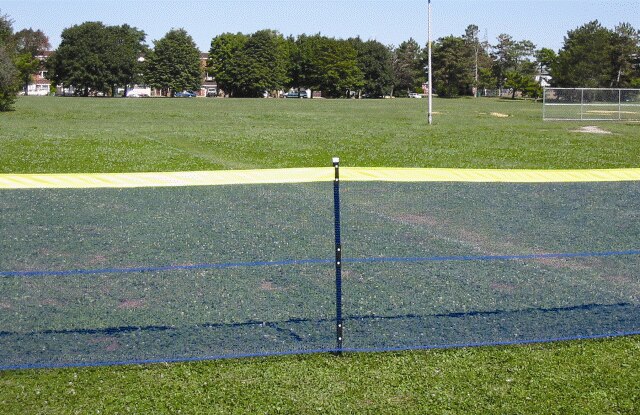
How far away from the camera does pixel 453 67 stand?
122 metres

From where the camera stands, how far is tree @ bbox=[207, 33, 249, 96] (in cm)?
12425

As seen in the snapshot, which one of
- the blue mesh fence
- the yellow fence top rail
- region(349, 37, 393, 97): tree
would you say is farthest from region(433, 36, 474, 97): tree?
the yellow fence top rail

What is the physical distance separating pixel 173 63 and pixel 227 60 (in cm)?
901

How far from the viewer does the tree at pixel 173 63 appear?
124m

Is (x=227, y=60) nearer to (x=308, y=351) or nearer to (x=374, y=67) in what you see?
(x=374, y=67)

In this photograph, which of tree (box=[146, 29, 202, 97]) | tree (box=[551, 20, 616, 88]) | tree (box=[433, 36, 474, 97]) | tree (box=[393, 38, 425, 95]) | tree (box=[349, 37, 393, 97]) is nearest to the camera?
tree (box=[551, 20, 616, 88])

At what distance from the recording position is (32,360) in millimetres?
5711

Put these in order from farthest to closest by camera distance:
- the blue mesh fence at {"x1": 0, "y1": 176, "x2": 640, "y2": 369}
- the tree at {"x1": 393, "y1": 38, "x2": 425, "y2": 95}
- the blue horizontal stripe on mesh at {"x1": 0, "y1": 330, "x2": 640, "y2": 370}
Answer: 1. the tree at {"x1": 393, "y1": 38, "x2": 425, "y2": 95}
2. the blue mesh fence at {"x1": 0, "y1": 176, "x2": 640, "y2": 369}
3. the blue horizontal stripe on mesh at {"x1": 0, "y1": 330, "x2": 640, "y2": 370}

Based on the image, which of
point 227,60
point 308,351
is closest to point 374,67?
point 227,60

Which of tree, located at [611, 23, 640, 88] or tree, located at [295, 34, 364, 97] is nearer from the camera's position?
tree, located at [611, 23, 640, 88]

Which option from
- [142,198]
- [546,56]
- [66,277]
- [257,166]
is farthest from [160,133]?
[546,56]

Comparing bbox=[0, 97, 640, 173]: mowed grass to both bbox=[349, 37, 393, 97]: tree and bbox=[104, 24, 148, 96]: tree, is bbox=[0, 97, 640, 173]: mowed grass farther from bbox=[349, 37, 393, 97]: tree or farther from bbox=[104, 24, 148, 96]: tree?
bbox=[349, 37, 393, 97]: tree

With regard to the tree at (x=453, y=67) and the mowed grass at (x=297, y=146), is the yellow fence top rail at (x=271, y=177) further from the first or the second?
the tree at (x=453, y=67)

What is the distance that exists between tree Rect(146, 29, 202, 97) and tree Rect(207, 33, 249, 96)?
14.3 ft
